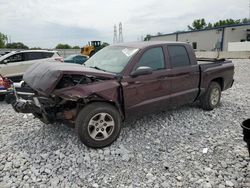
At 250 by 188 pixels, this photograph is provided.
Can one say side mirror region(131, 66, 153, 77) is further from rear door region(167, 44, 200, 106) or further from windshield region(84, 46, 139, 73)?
rear door region(167, 44, 200, 106)

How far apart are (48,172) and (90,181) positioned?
637 millimetres

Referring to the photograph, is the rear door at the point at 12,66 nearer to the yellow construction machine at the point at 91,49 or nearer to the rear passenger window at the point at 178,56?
the rear passenger window at the point at 178,56

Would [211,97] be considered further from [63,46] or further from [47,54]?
[63,46]

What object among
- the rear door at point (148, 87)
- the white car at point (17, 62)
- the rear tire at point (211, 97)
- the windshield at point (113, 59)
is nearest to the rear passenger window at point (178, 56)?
the rear door at point (148, 87)

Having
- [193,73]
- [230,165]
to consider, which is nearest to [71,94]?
[230,165]

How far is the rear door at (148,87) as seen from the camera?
11.4 feet

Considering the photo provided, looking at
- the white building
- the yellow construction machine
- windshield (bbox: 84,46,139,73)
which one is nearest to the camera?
windshield (bbox: 84,46,139,73)

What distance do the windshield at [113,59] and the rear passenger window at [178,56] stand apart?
2.91 ft

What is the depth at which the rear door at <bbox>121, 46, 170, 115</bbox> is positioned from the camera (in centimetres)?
349

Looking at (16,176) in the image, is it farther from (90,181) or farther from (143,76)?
(143,76)

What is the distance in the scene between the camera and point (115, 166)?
292 cm

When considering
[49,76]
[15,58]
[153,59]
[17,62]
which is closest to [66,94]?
[49,76]

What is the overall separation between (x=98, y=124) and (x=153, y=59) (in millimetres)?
1683

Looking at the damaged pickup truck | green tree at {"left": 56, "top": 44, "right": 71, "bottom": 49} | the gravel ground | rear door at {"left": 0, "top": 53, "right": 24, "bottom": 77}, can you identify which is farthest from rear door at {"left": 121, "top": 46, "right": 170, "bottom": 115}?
green tree at {"left": 56, "top": 44, "right": 71, "bottom": 49}
